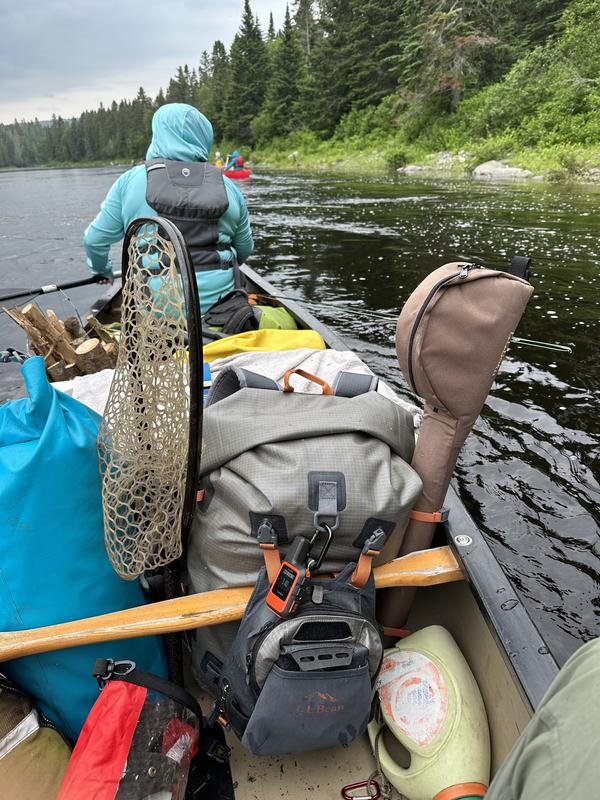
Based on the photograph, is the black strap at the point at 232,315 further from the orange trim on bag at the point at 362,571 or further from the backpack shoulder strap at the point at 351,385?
the orange trim on bag at the point at 362,571

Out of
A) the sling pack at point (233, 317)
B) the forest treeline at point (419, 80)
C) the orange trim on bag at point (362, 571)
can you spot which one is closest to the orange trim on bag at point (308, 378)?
the orange trim on bag at point (362, 571)

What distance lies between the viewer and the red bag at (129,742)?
113 cm

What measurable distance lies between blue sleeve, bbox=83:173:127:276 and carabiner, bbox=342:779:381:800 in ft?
10.3

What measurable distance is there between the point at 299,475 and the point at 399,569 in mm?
479

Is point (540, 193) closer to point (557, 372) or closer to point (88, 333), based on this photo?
point (557, 372)

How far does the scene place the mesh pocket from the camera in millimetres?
1201

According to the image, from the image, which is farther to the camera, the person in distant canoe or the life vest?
the person in distant canoe

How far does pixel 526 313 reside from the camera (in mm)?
6363

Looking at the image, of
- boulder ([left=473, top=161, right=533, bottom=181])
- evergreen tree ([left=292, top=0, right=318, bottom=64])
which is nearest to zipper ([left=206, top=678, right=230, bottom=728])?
boulder ([left=473, top=161, right=533, bottom=181])

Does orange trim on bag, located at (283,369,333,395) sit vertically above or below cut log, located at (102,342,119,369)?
above

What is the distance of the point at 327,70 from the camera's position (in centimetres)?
4006

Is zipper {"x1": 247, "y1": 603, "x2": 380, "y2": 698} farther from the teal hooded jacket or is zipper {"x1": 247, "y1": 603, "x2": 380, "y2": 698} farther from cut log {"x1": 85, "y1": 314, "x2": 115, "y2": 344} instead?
cut log {"x1": 85, "y1": 314, "x2": 115, "y2": 344}

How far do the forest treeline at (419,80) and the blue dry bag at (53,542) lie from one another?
24155mm

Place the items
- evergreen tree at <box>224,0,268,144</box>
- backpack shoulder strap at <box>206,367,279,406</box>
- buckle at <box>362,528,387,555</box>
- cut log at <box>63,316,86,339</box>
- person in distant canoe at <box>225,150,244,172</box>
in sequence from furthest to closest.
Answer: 1. evergreen tree at <box>224,0,268,144</box>
2. person in distant canoe at <box>225,150,244,172</box>
3. cut log at <box>63,316,86,339</box>
4. backpack shoulder strap at <box>206,367,279,406</box>
5. buckle at <box>362,528,387,555</box>
